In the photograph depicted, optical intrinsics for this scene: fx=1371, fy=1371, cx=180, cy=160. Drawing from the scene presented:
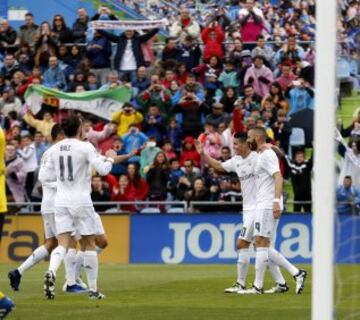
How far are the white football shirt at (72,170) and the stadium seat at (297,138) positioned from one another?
1130cm

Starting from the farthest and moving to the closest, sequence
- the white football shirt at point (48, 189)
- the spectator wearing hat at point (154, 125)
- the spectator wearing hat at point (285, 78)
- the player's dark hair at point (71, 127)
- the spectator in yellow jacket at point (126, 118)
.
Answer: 1. the spectator wearing hat at point (285, 78)
2. the spectator wearing hat at point (154, 125)
3. the spectator in yellow jacket at point (126, 118)
4. the white football shirt at point (48, 189)
5. the player's dark hair at point (71, 127)

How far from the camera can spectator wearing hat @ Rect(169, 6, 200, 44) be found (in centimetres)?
3200

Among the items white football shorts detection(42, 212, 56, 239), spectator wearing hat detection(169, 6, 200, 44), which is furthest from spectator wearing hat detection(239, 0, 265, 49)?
white football shorts detection(42, 212, 56, 239)

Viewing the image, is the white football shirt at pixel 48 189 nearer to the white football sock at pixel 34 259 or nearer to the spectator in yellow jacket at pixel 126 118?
the white football sock at pixel 34 259

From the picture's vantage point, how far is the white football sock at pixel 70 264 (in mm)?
18281

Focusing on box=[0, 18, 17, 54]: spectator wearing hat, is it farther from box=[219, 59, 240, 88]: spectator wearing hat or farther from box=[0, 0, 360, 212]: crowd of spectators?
box=[219, 59, 240, 88]: spectator wearing hat

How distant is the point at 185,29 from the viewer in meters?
32.3

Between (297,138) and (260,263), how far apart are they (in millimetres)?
9997

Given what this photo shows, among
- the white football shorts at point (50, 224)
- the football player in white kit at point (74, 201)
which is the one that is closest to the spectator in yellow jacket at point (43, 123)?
the white football shorts at point (50, 224)

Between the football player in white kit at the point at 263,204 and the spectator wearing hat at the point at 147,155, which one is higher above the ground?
the spectator wearing hat at the point at 147,155

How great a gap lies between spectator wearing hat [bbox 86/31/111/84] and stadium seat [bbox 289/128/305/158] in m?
5.64

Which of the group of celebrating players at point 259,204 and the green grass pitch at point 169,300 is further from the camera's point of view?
the group of celebrating players at point 259,204

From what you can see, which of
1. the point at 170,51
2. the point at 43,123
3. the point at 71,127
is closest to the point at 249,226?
the point at 71,127

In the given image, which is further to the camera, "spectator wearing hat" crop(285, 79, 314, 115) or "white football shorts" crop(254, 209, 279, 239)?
"spectator wearing hat" crop(285, 79, 314, 115)
